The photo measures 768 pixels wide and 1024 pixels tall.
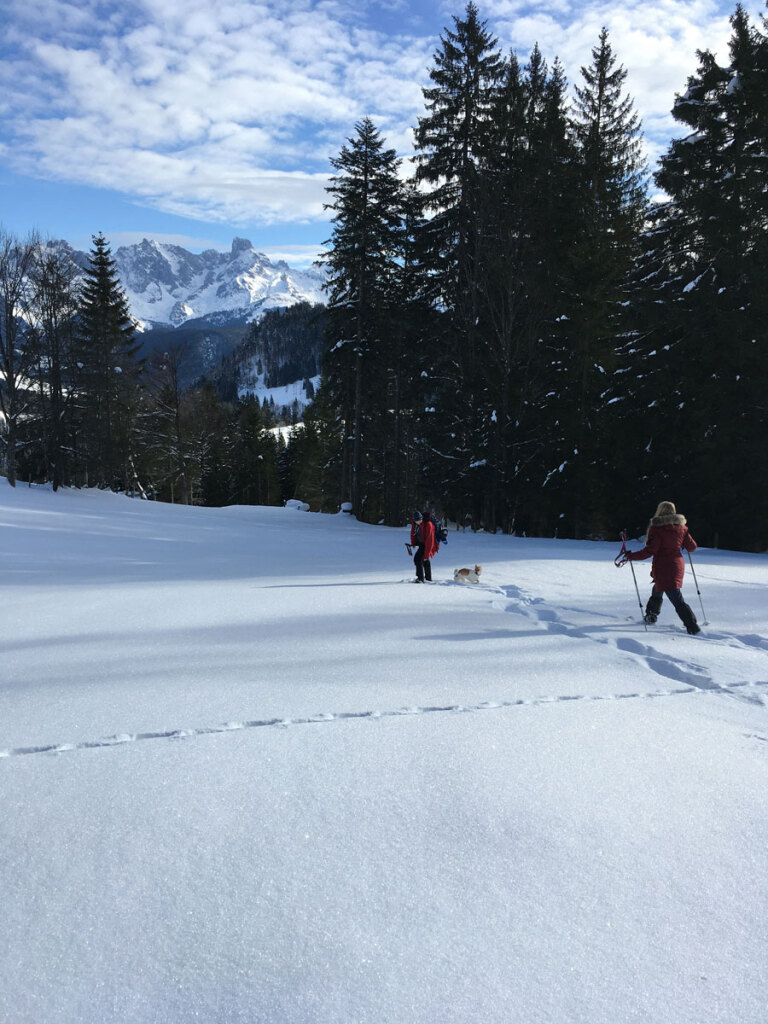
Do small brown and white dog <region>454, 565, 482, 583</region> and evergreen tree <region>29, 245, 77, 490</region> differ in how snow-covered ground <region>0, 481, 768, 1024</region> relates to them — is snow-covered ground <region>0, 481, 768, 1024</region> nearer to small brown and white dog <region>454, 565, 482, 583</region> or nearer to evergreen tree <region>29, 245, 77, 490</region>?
small brown and white dog <region>454, 565, 482, 583</region>

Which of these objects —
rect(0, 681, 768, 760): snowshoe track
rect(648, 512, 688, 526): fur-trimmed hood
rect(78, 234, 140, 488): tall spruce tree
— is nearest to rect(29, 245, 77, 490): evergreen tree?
rect(78, 234, 140, 488): tall spruce tree

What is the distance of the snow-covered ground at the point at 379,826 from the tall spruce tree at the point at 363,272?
20091 mm

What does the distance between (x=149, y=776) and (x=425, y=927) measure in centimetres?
174

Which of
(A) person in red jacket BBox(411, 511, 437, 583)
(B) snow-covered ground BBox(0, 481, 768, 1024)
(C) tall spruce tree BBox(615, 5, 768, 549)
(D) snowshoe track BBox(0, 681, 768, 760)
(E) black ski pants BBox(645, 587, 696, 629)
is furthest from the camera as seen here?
(C) tall spruce tree BBox(615, 5, 768, 549)

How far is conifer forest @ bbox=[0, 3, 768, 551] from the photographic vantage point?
19.1 m

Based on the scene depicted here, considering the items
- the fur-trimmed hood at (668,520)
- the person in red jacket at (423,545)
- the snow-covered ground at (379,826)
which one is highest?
the fur-trimmed hood at (668,520)

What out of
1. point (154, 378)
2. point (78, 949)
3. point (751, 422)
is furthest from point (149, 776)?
point (154, 378)

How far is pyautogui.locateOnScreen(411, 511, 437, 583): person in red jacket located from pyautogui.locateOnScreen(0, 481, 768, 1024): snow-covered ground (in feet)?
12.6

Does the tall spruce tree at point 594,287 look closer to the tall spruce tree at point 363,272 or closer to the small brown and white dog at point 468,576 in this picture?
the tall spruce tree at point 363,272

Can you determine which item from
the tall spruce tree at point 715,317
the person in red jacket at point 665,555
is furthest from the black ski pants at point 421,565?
the tall spruce tree at point 715,317

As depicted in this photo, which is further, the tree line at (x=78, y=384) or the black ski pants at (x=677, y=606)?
the tree line at (x=78, y=384)

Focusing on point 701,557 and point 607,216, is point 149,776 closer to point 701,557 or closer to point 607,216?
point 701,557

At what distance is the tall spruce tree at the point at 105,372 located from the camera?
106 feet

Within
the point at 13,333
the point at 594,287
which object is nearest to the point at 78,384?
the point at 13,333
